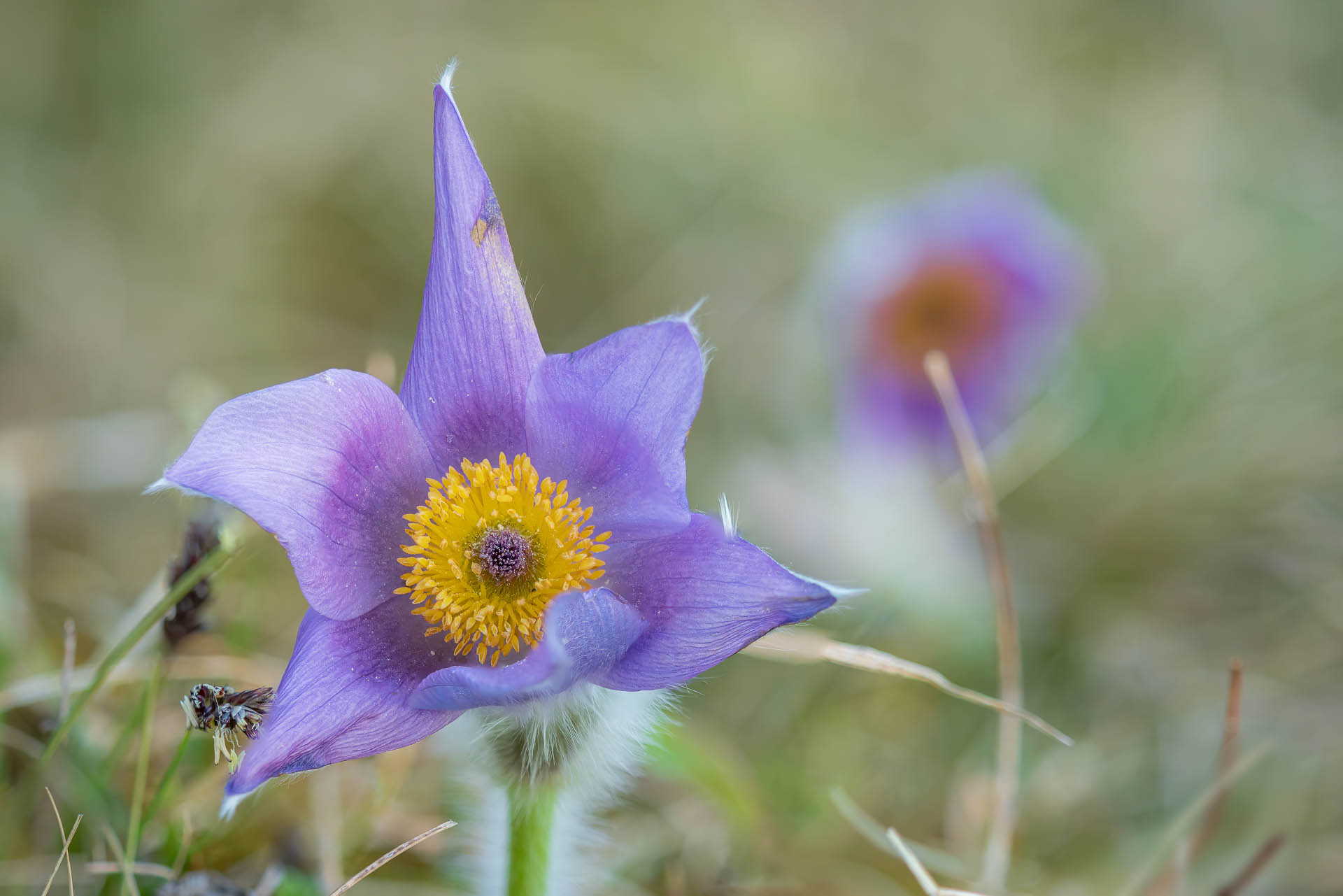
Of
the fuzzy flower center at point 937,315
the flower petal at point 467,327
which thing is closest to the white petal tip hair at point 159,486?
the flower petal at point 467,327

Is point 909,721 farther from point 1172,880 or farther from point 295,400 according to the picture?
point 295,400

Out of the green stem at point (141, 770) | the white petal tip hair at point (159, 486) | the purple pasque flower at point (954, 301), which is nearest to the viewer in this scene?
the white petal tip hair at point (159, 486)

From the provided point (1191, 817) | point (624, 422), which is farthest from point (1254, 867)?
point (624, 422)

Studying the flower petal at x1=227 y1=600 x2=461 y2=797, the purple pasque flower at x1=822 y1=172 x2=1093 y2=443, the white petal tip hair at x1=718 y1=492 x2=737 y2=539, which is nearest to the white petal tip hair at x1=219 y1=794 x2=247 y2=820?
the flower petal at x1=227 y1=600 x2=461 y2=797

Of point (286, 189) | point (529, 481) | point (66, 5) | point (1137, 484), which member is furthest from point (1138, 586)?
point (66, 5)

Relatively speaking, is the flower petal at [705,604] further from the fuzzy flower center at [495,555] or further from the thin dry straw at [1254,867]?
the thin dry straw at [1254,867]

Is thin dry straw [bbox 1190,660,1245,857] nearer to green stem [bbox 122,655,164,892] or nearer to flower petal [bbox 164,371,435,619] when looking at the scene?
flower petal [bbox 164,371,435,619]
